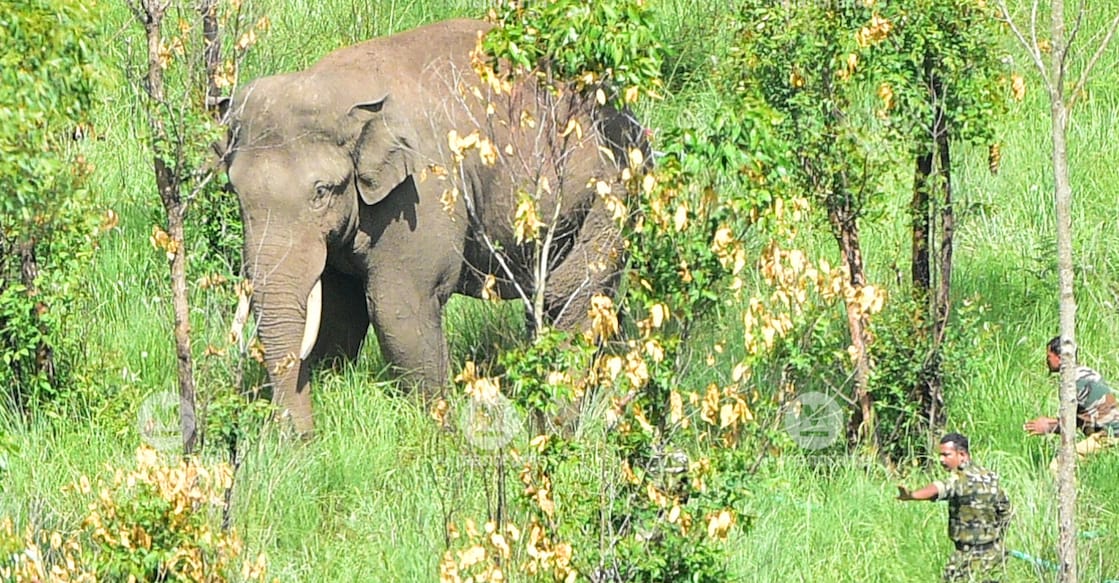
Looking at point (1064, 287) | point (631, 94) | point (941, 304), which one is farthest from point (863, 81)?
point (631, 94)

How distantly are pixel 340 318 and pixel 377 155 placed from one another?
1022 mm

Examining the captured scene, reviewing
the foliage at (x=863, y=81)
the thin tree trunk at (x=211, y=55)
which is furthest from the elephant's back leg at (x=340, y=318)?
the foliage at (x=863, y=81)

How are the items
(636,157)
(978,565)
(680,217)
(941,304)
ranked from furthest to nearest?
1. (941,304)
2. (978,565)
3. (636,157)
4. (680,217)

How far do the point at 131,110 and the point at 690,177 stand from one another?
672 centimetres

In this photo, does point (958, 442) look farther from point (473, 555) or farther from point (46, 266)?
point (46, 266)

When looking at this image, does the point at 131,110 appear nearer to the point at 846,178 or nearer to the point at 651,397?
the point at 846,178

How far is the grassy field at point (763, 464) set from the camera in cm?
841

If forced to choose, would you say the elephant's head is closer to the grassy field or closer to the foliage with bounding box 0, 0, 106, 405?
the grassy field

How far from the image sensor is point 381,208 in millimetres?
9945

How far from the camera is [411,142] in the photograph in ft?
32.5

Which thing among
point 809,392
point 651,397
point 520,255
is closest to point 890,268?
point 809,392

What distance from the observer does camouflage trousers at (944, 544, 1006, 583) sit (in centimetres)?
799

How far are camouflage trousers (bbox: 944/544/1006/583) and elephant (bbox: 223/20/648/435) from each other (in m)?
2.07

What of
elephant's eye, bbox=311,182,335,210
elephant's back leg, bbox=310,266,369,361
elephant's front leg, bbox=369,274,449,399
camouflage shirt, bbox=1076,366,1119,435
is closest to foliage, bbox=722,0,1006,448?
camouflage shirt, bbox=1076,366,1119,435
